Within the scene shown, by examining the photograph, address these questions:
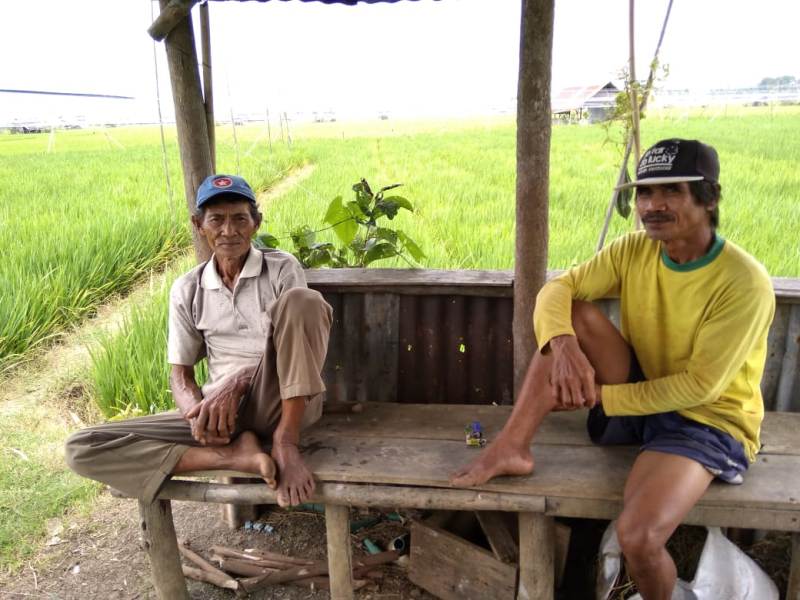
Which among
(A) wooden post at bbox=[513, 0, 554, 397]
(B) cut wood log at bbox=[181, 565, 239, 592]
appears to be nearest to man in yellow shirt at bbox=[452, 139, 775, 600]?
(A) wooden post at bbox=[513, 0, 554, 397]

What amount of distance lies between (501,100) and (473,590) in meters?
24.9

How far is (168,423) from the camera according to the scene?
1962mm

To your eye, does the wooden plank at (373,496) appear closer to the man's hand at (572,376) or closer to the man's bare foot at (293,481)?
the man's bare foot at (293,481)

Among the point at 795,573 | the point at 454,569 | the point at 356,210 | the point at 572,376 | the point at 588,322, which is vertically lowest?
the point at 454,569

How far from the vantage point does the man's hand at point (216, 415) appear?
1.85m

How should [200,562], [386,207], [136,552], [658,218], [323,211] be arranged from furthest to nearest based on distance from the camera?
[323,211]
[386,207]
[136,552]
[200,562]
[658,218]

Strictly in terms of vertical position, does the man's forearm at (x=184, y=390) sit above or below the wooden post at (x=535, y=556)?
above

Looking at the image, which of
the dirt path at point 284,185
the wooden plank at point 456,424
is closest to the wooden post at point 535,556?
the wooden plank at point 456,424

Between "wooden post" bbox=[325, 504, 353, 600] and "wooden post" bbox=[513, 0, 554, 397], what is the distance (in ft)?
2.56

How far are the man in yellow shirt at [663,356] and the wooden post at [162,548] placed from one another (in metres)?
0.90

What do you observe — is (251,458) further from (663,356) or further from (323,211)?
(323,211)

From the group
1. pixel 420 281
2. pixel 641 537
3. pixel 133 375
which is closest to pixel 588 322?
→ pixel 641 537

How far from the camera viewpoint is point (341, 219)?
262cm

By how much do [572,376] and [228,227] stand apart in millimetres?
1080
